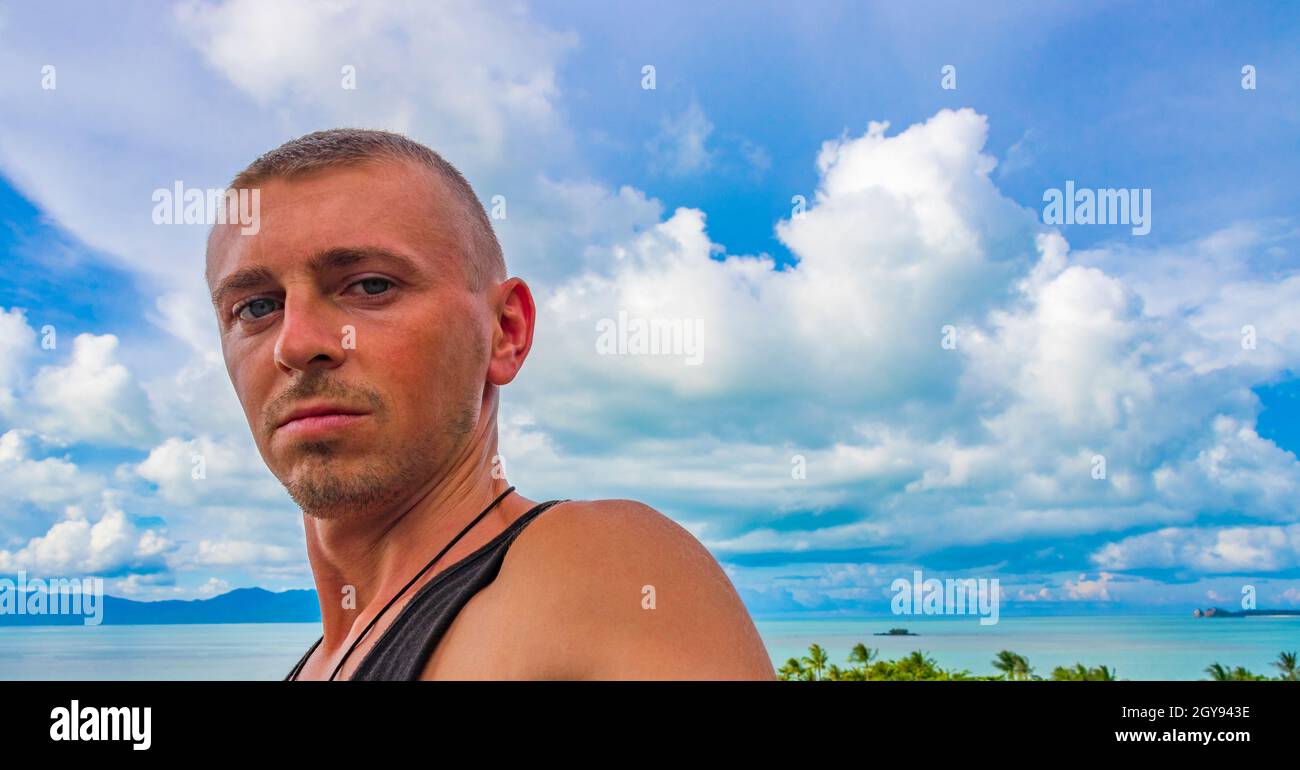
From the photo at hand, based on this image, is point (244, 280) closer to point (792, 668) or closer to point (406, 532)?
point (406, 532)

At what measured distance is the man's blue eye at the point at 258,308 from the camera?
2.58m

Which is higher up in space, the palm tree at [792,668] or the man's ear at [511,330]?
the man's ear at [511,330]

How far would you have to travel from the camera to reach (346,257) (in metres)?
2.38

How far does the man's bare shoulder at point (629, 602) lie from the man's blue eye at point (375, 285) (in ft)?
→ 2.73

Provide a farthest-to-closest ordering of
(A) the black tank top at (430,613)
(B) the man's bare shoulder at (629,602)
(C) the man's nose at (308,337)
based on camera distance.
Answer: (C) the man's nose at (308,337)
(A) the black tank top at (430,613)
(B) the man's bare shoulder at (629,602)

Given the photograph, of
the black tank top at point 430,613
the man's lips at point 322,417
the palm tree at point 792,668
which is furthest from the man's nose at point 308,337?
the palm tree at point 792,668

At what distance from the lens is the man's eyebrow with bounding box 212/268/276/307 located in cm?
249

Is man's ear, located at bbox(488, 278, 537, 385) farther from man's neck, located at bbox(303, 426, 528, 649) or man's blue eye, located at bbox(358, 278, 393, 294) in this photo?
man's blue eye, located at bbox(358, 278, 393, 294)

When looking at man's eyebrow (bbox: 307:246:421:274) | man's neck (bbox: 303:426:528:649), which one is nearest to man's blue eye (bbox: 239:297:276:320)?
man's eyebrow (bbox: 307:246:421:274)

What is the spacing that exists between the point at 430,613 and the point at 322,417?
65 cm

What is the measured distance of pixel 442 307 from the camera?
246 centimetres

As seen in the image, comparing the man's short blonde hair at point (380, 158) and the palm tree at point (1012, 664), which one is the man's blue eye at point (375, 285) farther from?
the palm tree at point (1012, 664)
